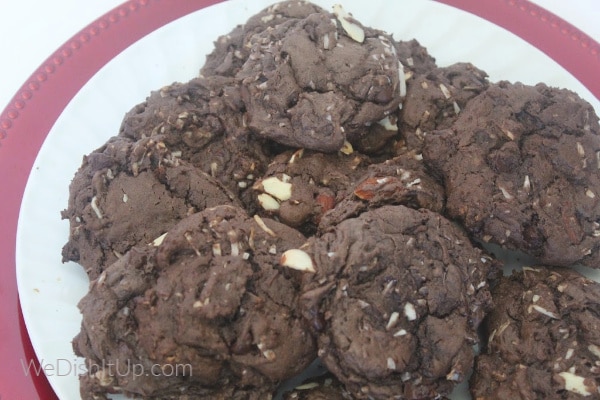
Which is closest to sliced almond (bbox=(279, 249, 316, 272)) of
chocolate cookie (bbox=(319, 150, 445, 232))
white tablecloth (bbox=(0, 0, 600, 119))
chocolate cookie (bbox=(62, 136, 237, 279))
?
chocolate cookie (bbox=(319, 150, 445, 232))

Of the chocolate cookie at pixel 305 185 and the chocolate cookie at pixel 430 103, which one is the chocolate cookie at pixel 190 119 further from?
the chocolate cookie at pixel 430 103

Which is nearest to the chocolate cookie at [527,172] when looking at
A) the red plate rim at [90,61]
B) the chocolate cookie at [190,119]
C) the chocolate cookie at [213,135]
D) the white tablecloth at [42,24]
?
the chocolate cookie at [213,135]

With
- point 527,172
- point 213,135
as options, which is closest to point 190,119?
point 213,135

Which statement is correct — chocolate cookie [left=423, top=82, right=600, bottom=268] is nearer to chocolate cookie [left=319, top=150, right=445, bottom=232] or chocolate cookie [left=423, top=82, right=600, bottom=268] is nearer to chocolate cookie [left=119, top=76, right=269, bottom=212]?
chocolate cookie [left=319, top=150, right=445, bottom=232]

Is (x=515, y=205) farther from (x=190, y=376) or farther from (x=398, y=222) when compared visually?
(x=190, y=376)

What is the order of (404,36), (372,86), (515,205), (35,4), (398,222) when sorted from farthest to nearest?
(35,4)
(404,36)
(372,86)
(515,205)
(398,222)

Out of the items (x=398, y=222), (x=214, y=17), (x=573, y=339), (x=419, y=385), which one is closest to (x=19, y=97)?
(x=214, y=17)
